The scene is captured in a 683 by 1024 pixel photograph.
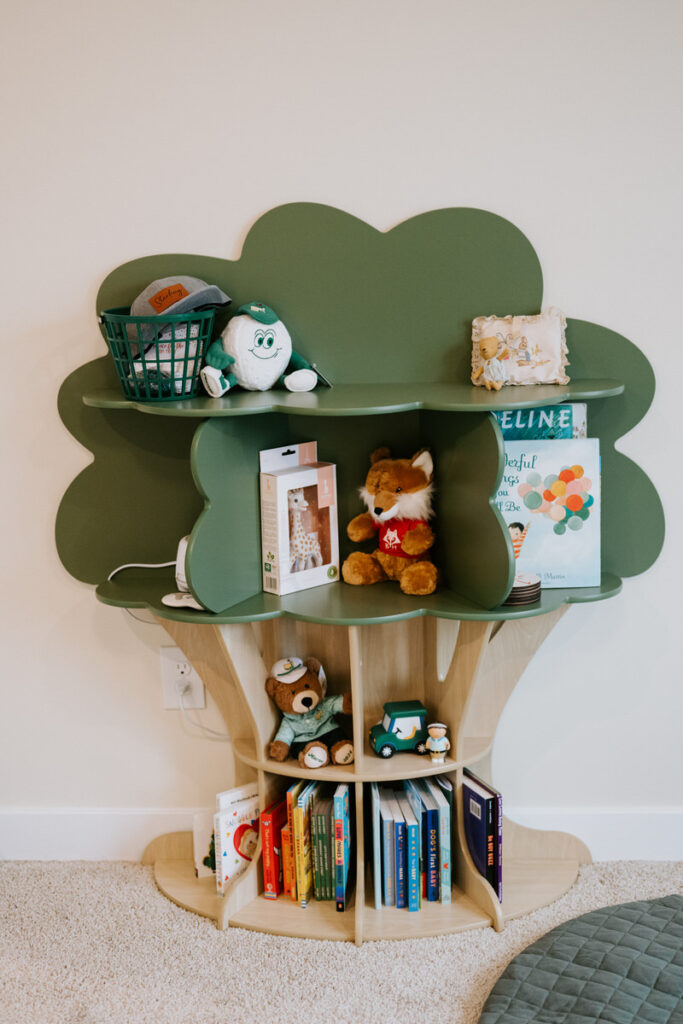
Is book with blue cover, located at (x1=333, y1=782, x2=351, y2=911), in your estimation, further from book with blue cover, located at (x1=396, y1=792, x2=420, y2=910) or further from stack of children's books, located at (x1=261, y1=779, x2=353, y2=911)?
book with blue cover, located at (x1=396, y1=792, x2=420, y2=910)

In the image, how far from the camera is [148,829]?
6.67 ft

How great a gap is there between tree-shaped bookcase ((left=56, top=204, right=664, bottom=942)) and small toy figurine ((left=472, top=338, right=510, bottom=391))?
0.04 m

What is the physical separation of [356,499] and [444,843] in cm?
69

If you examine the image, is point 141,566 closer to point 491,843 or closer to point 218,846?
point 218,846

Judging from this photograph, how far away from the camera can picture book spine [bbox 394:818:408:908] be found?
1.77m

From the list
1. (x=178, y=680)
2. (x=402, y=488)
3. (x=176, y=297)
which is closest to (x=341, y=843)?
(x=178, y=680)

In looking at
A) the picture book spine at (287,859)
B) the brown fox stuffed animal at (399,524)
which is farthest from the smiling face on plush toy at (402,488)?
the picture book spine at (287,859)

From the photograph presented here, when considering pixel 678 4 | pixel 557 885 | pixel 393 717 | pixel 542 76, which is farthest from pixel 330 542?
pixel 678 4

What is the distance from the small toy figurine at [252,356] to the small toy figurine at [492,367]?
1.02ft

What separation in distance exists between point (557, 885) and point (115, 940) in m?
0.87

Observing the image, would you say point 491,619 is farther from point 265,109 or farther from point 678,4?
point 678,4

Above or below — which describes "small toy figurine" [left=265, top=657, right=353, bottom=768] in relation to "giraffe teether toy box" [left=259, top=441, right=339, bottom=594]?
below

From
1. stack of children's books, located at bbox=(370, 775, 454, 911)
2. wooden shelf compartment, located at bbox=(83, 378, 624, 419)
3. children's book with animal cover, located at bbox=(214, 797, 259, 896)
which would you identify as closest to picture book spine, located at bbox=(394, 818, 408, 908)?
stack of children's books, located at bbox=(370, 775, 454, 911)

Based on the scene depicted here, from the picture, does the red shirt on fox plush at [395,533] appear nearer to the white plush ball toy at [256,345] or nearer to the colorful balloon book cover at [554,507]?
the colorful balloon book cover at [554,507]
